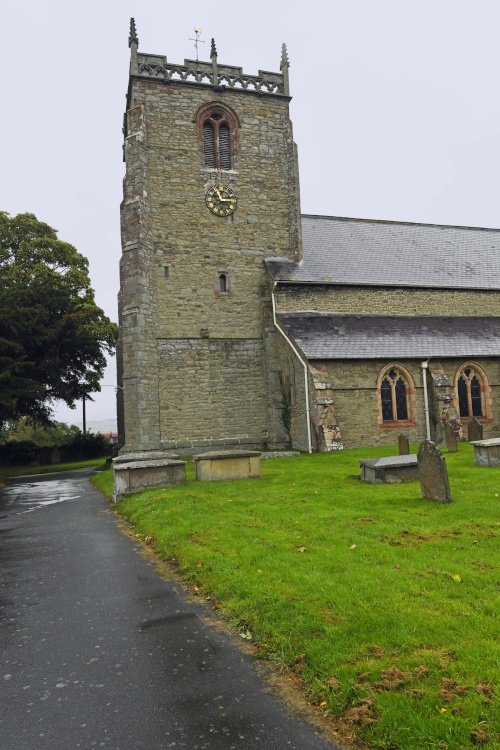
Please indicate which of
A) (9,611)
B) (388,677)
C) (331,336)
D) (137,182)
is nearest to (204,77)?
(137,182)

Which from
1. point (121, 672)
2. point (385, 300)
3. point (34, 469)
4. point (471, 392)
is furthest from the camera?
point (34, 469)

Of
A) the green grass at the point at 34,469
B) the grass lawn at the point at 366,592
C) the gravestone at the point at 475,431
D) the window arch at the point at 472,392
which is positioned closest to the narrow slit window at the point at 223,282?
the window arch at the point at 472,392

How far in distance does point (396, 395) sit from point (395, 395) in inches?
2.4

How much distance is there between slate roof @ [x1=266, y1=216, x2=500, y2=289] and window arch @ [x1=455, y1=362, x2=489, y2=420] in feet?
16.6

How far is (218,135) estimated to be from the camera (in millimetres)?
24359

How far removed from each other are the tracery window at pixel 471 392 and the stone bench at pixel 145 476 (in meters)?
15.1

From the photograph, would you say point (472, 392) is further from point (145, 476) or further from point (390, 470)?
point (145, 476)

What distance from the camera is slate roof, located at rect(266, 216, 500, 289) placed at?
24.8 meters

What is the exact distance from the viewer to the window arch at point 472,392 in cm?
2306

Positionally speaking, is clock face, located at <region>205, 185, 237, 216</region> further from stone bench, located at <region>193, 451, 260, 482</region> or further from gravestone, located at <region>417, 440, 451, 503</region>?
gravestone, located at <region>417, 440, 451, 503</region>

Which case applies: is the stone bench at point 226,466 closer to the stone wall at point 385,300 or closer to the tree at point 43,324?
the stone wall at point 385,300

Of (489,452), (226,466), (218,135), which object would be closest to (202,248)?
(218,135)

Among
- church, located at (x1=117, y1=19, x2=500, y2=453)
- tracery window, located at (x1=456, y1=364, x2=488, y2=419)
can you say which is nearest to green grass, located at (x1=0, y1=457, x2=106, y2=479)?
church, located at (x1=117, y1=19, x2=500, y2=453)

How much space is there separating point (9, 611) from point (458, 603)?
471 cm
